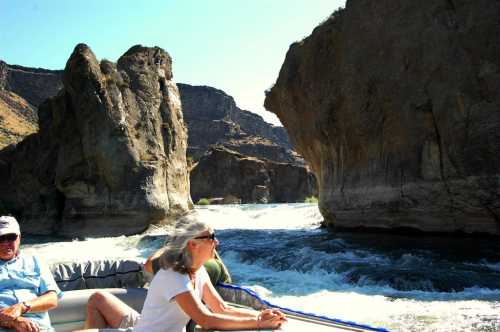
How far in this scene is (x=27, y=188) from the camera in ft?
86.7

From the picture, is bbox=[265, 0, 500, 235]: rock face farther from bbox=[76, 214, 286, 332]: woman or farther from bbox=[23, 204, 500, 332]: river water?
bbox=[76, 214, 286, 332]: woman

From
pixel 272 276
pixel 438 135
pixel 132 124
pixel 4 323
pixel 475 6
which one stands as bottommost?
pixel 272 276

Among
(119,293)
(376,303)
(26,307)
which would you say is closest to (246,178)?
(376,303)

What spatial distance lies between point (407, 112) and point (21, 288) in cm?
1370

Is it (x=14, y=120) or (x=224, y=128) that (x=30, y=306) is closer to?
(x=14, y=120)

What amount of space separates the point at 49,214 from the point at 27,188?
2894mm

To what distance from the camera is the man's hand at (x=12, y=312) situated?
3461mm

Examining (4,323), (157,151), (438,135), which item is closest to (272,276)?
(438,135)

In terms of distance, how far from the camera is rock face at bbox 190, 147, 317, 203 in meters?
70.6

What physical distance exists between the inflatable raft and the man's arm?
565 millimetres

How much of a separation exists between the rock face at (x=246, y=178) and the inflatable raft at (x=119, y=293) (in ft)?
213

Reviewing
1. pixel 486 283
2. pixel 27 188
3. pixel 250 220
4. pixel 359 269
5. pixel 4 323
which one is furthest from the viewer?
pixel 250 220

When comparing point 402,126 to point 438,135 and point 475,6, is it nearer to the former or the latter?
point 438,135

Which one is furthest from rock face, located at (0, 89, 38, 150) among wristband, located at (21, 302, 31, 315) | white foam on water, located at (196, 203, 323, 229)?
wristband, located at (21, 302, 31, 315)
